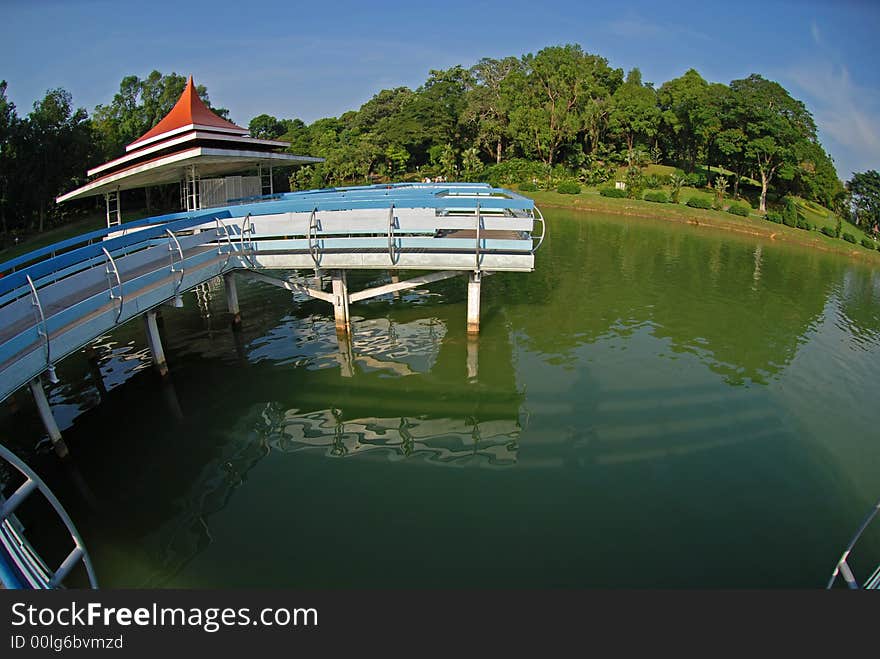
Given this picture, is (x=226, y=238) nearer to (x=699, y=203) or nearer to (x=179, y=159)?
(x=179, y=159)

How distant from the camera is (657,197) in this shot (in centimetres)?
4241

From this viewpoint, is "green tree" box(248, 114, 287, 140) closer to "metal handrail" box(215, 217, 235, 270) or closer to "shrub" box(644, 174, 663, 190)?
"shrub" box(644, 174, 663, 190)

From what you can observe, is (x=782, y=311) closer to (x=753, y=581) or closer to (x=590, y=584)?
(x=753, y=581)

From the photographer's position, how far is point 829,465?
8898mm

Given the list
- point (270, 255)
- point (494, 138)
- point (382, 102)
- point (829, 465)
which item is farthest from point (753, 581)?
point (382, 102)

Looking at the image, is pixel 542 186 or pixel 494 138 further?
pixel 494 138

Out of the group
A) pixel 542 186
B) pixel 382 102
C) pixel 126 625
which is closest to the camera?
pixel 126 625

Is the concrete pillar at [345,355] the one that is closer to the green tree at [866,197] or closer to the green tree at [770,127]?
the green tree at [770,127]

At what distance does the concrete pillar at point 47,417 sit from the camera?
8.12 metres

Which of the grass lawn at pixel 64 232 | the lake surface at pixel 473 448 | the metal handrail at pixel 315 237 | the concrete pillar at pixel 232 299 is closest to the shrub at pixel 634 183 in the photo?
the lake surface at pixel 473 448

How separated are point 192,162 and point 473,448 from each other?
13249 mm

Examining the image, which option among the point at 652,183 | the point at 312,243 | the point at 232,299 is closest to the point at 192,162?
the point at 232,299

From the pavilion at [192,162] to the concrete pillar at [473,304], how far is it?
28.0ft

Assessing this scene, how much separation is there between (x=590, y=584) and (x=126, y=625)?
4.87 metres
